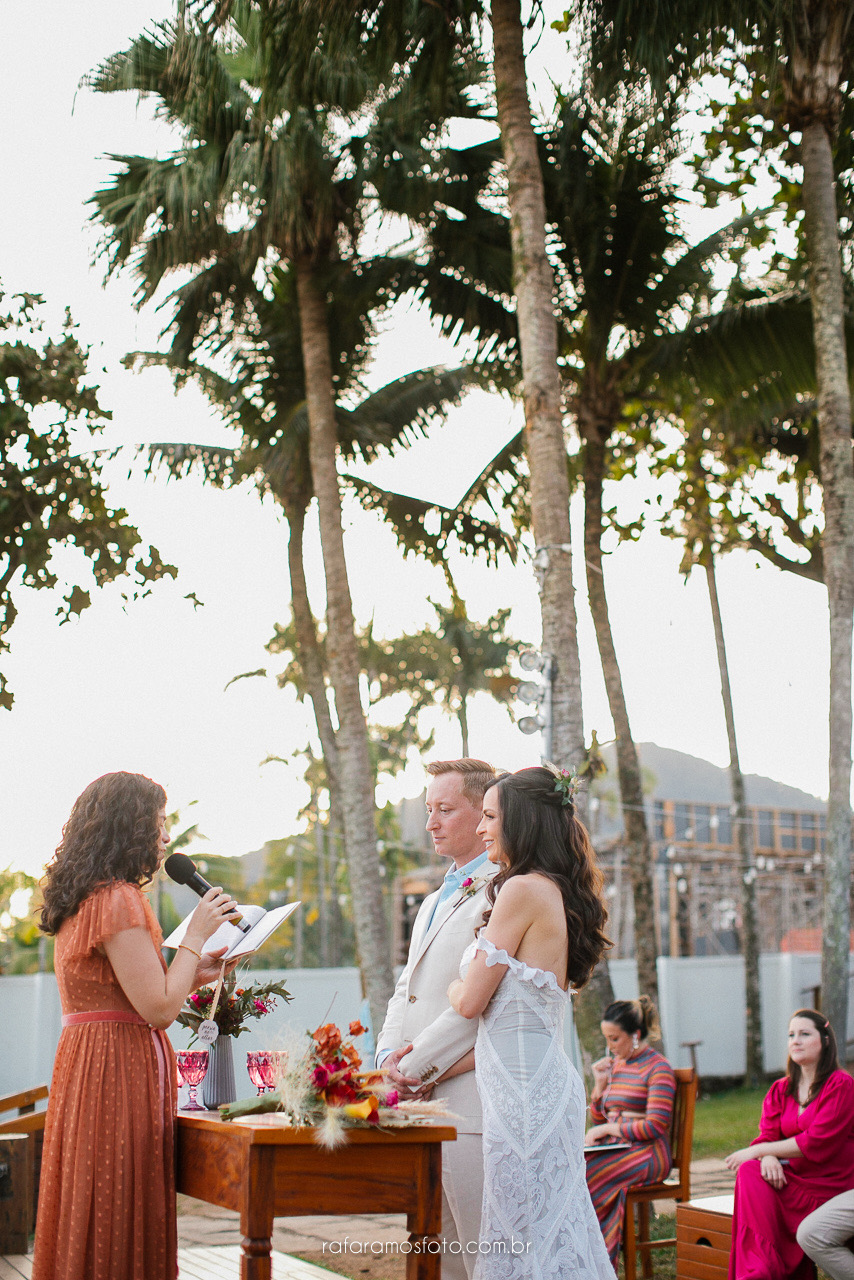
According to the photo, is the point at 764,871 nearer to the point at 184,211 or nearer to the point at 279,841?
the point at 279,841

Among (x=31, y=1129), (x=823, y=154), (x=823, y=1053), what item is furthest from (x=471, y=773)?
(x=823, y=154)

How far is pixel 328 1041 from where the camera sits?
2.92 metres

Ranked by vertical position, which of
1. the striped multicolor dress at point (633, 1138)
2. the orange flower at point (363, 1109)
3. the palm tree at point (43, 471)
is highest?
the palm tree at point (43, 471)

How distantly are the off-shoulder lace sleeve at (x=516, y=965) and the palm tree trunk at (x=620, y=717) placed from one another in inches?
343

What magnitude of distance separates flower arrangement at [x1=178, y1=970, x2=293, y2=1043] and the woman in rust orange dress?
0.25m

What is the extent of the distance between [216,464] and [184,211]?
13.7ft

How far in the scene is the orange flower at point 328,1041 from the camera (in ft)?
9.53

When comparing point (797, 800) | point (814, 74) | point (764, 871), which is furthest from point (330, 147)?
point (797, 800)

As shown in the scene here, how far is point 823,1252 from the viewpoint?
192 inches

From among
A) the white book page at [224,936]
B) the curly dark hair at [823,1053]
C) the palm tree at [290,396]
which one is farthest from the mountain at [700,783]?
the white book page at [224,936]

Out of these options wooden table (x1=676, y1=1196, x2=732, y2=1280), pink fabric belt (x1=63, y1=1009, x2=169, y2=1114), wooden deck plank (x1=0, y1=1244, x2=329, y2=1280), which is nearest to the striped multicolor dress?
wooden table (x1=676, y1=1196, x2=732, y2=1280)

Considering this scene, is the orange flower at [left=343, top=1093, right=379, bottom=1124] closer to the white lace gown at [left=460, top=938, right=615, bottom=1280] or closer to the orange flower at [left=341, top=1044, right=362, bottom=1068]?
the orange flower at [left=341, top=1044, right=362, bottom=1068]

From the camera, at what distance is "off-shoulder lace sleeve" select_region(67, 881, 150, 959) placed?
3.10m

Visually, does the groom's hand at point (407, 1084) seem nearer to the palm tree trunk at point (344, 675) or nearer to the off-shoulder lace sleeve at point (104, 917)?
the off-shoulder lace sleeve at point (104, 917)
